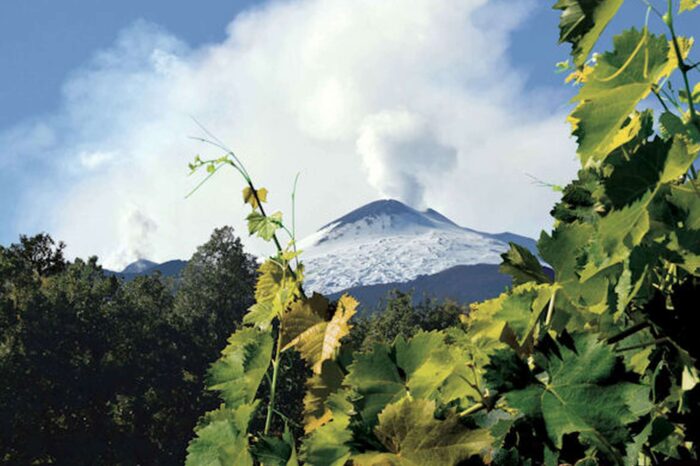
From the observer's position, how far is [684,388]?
545mm

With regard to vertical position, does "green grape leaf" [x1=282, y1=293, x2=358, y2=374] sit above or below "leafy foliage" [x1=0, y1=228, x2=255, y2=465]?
below

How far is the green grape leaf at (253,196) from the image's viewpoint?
0.85 meters

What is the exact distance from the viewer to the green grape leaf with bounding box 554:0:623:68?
1.70 feet

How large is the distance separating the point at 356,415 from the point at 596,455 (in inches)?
7.1

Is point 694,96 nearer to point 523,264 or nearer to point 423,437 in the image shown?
point 523,264

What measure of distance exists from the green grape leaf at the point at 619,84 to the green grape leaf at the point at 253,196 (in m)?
0.42

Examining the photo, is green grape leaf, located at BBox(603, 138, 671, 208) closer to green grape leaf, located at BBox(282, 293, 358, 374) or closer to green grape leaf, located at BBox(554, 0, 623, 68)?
green grape leaf, located at BBox(554, 0, 623, 68)

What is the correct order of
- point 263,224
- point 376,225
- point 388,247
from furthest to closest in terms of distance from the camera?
1. point 376,225
2. point 388,247
3. point 263,224

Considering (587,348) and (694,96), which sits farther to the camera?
(694,96)

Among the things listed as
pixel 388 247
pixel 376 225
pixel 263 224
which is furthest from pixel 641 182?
pixel 376 225

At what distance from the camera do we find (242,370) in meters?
0.78

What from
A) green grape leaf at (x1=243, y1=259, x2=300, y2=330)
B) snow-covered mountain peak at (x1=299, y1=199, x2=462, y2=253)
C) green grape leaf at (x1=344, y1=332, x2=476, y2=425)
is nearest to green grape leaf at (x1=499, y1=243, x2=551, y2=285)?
green grape leaf at (x1=344, y1=332, x2=476, y2=425)

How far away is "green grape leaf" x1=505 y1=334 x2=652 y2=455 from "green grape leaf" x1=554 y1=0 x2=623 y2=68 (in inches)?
7.7

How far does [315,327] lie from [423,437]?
0.74 feet
